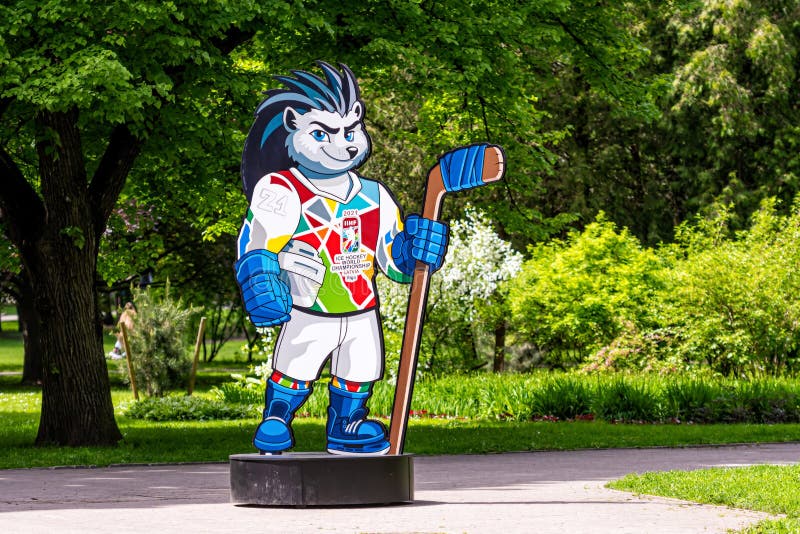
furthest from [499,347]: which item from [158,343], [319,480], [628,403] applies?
[319,480]

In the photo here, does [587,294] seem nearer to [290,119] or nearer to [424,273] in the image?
[424,273]

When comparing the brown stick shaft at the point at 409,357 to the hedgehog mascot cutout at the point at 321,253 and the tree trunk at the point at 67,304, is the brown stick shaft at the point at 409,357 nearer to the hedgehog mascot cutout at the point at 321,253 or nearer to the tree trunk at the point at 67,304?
the hedgehog mascot cutout at the point at 321,253

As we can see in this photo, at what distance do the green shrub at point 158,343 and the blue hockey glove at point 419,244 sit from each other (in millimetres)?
14140

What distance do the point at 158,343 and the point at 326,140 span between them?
1469 cm

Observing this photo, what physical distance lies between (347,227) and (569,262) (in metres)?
15.4

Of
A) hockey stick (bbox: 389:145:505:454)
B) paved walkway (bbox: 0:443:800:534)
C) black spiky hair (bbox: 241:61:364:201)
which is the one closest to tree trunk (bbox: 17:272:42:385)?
paved walkway (bbox: 0:443:800:534)

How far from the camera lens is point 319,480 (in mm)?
9914

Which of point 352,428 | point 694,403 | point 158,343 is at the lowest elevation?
point 694,403

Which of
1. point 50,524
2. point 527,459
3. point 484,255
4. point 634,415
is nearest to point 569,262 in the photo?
point 484,255

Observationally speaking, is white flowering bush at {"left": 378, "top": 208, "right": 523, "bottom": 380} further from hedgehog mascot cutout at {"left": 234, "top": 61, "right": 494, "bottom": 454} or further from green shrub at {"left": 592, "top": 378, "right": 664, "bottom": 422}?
hedgehog mascot cutout at {"left": 234, "top": 61, "right": 494, "bottom": 454}

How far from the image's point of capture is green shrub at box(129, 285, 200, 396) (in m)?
24.0

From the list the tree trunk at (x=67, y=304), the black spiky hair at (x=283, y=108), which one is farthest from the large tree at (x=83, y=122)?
the black spiky hair at (x=283, y=108)

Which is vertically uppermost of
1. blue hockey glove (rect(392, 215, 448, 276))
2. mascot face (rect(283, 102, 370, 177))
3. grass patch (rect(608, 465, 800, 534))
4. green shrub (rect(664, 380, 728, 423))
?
mascot face (rect(283, 102, 370, 177))

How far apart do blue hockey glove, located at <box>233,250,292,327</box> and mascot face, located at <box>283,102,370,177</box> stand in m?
0.87
